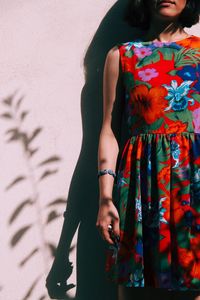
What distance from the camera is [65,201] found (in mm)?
3031

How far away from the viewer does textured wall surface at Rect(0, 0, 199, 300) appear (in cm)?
302

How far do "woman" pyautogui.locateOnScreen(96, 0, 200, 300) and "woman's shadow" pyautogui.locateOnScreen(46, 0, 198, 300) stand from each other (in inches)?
9.7

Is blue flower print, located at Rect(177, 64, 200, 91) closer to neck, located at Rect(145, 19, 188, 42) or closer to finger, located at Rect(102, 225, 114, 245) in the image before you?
neck, located at Rect(145, 19, 188, 42)

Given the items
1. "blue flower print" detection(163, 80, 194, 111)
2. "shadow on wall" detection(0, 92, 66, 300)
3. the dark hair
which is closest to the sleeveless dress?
"blue flower print" detection(163, 80, 194, 111)

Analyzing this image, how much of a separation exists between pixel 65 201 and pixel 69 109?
0.42 metres

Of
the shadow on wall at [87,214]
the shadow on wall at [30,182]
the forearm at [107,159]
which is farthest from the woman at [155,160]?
the shadow on wall at [30,182]

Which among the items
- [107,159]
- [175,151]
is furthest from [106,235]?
[175,151]

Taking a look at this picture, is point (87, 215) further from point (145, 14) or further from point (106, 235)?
point (145, 14)

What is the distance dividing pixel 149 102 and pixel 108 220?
49 cm

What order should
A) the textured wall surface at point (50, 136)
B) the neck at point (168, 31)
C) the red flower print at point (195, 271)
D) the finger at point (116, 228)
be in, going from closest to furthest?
the red flower print at point (195, 271)
the finger at point (116, 228)
the neck at point (168, 31)
the textured wall surface at point (50, 136)

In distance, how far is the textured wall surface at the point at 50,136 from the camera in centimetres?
302

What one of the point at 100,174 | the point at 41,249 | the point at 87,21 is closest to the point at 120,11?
the point at 87,21

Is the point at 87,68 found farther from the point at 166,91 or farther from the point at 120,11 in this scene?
the point at 166,91

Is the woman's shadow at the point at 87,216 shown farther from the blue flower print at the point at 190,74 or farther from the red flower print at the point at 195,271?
the red flower print at the point at 195,271
